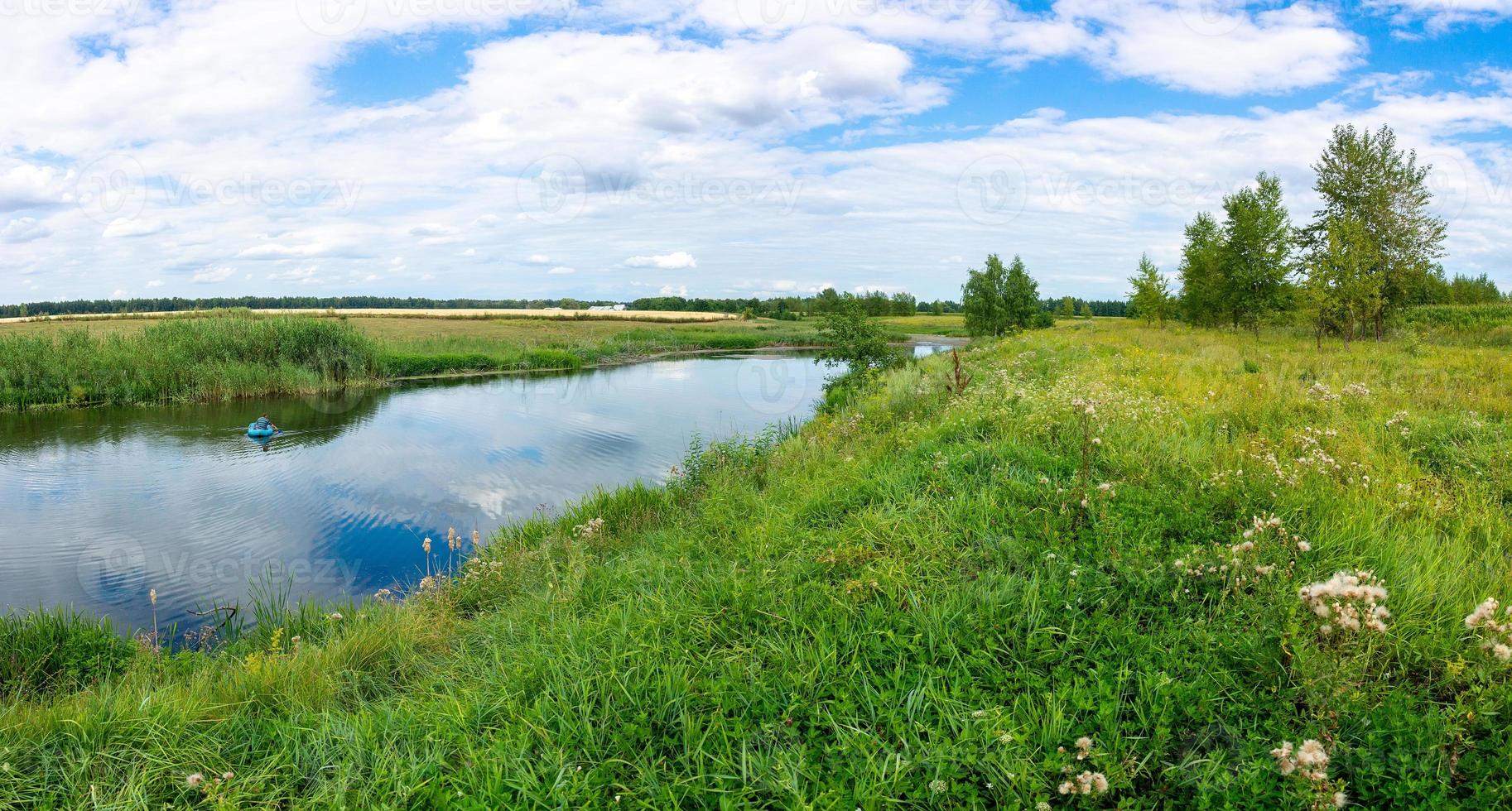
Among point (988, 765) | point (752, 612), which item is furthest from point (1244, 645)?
point (752, 612)

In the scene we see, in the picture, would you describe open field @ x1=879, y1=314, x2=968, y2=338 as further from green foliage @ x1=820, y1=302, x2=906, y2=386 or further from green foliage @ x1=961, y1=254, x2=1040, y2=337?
green foliage @ x1=820, y1=302, x2=906, y2=386

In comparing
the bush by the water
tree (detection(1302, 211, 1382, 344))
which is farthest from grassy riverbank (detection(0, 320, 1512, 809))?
the bush by the water

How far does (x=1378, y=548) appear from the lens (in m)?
3.77

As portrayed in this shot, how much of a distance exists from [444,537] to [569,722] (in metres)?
9.61

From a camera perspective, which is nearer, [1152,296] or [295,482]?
[295,482]

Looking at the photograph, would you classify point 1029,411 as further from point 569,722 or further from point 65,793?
point 65,793

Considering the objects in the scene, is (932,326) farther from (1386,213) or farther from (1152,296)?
(1386,213)

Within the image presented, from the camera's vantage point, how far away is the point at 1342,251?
23.4 metres

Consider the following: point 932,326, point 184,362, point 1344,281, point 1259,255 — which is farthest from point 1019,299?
point 184,362

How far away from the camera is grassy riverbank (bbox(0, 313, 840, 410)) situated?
2577 cm

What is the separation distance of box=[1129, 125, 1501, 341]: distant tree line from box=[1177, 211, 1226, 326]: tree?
19cm

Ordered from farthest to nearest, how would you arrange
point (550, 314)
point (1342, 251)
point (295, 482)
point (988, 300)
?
point (550, 314)
point (988, 300)
point (1342, 251)
point (295, 482)

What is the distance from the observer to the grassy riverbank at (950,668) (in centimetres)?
267

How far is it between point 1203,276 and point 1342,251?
1555 centimetres
